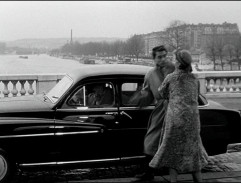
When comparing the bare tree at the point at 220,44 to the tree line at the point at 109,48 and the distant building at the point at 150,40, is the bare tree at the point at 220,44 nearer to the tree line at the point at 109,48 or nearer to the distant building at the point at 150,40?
the distant building at the point at 150,40

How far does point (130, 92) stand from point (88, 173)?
4.80 ft

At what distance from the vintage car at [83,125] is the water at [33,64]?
400 cm

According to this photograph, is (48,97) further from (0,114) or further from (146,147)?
(146,147)

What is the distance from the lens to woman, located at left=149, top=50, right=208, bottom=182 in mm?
4953

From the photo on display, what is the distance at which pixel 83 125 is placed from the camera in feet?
19.1

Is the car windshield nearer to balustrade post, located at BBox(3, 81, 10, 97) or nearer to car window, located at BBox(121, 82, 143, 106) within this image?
car window, located at BBox(121, 82, 143, 106)

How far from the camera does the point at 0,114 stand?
5.72m

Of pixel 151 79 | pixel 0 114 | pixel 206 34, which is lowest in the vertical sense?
pixel 0 114

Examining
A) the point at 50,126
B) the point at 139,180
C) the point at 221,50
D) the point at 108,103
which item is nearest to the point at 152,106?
the point at 108,103

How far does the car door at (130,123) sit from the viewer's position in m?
5.97

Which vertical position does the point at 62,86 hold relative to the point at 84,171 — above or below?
above

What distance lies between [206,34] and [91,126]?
837cm

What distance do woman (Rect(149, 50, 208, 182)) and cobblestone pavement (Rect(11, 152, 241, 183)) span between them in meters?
1.37

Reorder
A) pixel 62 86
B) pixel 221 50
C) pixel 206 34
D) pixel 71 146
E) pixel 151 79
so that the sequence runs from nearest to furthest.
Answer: pixel 151 79, pixel 71 146, pixel 62 86, pixel 206 34, pixel 221 50
